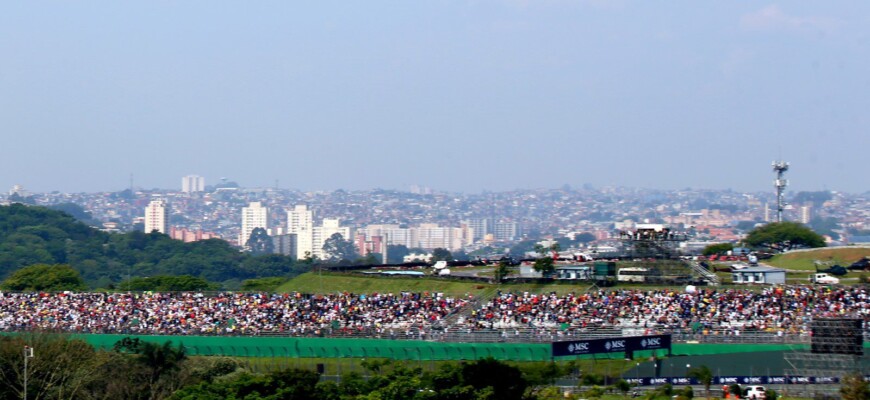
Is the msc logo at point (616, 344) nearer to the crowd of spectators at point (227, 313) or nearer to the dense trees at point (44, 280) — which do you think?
the crowd of spectators at point (227, 313)

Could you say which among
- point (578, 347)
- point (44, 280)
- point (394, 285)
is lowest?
point (578, 347)

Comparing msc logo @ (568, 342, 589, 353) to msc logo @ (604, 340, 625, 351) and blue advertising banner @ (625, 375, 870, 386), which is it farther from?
blue advertising banner @ (625, 375, 870, 386)

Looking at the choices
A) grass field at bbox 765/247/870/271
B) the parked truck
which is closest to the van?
the parked truck

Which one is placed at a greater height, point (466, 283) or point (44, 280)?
point (466, 283)

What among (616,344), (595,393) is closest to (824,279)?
(616,344)

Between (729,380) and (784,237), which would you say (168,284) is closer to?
(784,237)

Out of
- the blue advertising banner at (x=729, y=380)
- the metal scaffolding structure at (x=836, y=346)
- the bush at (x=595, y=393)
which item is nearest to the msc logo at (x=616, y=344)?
the blue advertising banner at (x=729, y=380)

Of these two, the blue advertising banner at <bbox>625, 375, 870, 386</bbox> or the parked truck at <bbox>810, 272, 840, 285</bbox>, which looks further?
the parked truck at <bbox>810, 272, 840, 285</bbox>
